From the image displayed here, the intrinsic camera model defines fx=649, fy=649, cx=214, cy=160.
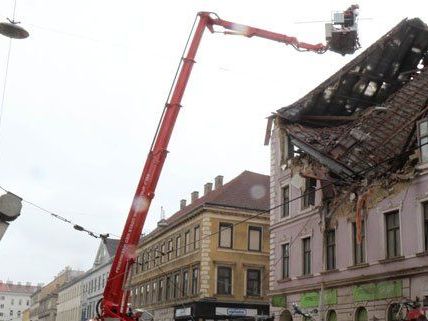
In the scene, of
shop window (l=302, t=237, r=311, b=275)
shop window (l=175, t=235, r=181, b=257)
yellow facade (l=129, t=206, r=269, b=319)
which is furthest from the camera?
shop window (l=175, t=235, r=181, b=257)

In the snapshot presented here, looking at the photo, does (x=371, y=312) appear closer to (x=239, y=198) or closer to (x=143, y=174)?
(x=143, y=174)

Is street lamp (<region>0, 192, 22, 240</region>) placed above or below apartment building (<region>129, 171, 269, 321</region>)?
below

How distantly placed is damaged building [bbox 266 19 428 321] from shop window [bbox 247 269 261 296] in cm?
1321

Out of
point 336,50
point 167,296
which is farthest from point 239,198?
point 336,50

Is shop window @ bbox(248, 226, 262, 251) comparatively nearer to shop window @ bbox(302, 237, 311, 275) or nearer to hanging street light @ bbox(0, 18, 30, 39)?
shop window @ bbox(302, 237, 311, 275)

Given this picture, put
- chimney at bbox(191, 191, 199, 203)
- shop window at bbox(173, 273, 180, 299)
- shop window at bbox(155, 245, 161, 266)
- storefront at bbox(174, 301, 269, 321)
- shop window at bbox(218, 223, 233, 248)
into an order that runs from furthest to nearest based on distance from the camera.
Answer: chimney at bbox(191, 191, 199, 203) → shop window at bbox(155, 245, 161, 266) → shop window at bbox(173, 273, 180, 299) → shop window at bbox(218, 223, 233, 248) → storefront at bbox(174, 301, 269, 321)

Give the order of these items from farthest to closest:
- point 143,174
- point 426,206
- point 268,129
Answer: point 268,129 < point 426,206 < point 143,174

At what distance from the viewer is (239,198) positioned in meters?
49.2

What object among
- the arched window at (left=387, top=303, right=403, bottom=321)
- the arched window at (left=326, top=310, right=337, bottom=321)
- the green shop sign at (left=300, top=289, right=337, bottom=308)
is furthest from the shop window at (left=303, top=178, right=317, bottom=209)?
the arched window at (left=387, top=303, right=403, bottom=321)

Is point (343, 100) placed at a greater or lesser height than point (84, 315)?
greater

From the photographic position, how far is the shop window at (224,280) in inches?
1780

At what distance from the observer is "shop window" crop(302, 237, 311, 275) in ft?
98.5

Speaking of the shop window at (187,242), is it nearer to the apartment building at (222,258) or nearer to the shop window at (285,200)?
the apartment building at (222,258)

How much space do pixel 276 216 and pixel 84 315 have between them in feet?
216
